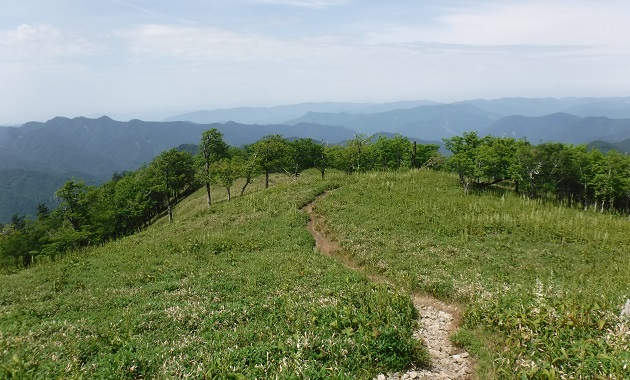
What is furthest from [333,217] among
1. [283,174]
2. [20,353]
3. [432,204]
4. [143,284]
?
[283,174]

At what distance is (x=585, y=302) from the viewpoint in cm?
1084

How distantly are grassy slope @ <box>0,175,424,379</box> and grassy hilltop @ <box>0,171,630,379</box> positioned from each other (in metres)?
0.06

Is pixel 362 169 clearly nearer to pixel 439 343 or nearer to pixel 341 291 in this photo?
pixel 341 291

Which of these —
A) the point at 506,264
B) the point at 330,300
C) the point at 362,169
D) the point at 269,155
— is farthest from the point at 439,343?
the point at 362,169

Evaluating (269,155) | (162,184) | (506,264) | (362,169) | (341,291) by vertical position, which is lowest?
(362,169)

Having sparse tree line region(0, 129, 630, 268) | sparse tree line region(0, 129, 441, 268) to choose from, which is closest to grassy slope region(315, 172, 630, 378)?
sparse tree line region(0, 129, 630, 268)

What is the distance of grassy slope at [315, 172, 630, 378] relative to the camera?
886cm

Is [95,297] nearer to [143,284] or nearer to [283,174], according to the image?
[143,284]

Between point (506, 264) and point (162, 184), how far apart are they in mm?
47809

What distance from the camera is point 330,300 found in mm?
12711

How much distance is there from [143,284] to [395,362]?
13257 mm

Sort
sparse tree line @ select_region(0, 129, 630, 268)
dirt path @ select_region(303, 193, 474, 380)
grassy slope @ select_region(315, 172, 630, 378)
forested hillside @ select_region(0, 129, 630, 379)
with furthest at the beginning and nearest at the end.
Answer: sparse tree line @ select_region(0, 129, 630, 268) → dirt path @ select_region(303, 193, 474, 380) → forested hillside @ select_region(0, 129, 630, 379) → grassy slope @ select_region(315, 172, 630, 378)

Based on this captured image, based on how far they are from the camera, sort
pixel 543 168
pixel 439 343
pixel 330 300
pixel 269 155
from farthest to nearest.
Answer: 1. pixel 269 155
2. pixel 543 168
3. pixel 330 300
4. pixel 439 343

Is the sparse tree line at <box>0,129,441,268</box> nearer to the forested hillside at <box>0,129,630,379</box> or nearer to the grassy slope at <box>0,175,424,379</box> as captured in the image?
the forested hillside at <box>0,129,630,379</box>
